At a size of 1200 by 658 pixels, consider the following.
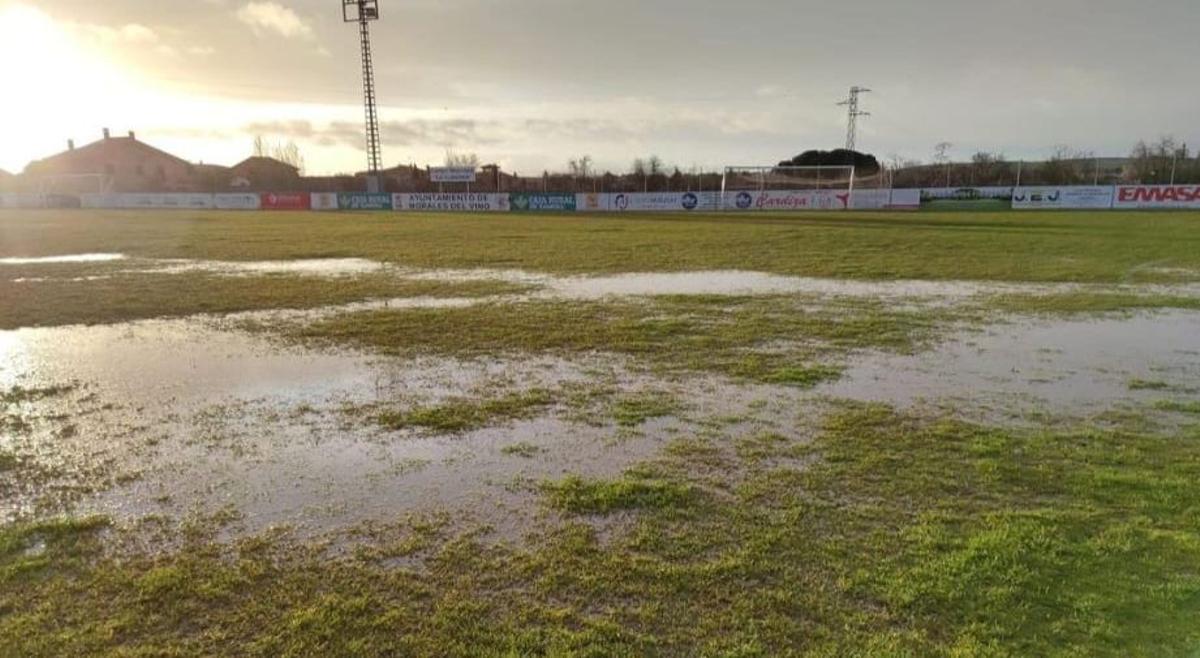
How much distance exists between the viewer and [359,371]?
8258 millimetres

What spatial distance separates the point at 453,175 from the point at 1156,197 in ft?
160

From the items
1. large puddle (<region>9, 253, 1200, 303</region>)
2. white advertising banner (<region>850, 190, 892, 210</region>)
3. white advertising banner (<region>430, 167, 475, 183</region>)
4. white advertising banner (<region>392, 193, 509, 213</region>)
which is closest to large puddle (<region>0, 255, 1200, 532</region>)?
large puddle (<region>9, 253, 1200, 303</region>)

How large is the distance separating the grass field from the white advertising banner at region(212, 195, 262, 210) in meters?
54.0

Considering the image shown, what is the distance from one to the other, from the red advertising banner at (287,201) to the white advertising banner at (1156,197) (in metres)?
58.3

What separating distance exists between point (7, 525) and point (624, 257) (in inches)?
683

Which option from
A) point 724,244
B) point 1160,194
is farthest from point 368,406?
point 1160,194

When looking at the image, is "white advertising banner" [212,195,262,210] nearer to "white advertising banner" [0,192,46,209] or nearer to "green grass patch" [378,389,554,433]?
"white advertising banner" [0,192,46,209]

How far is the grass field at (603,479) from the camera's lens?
11.2 ft

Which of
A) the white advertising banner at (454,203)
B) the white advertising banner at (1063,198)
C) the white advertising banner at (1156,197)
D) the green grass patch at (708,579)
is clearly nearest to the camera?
the green grass patch at (708,579)

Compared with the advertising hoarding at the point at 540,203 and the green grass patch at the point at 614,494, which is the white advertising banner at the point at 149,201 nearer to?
the advertising hoarding at the point at 540,203

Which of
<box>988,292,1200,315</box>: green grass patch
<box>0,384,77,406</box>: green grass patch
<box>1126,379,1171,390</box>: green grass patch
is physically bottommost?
<box>1126,379,1171,390</box>: green grass patch

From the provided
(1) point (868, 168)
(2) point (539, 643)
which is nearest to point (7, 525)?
(2) point (539, 643)

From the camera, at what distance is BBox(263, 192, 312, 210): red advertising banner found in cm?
6091

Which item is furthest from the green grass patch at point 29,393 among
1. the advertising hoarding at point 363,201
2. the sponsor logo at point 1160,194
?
the advertising hoarding at point 363,201
